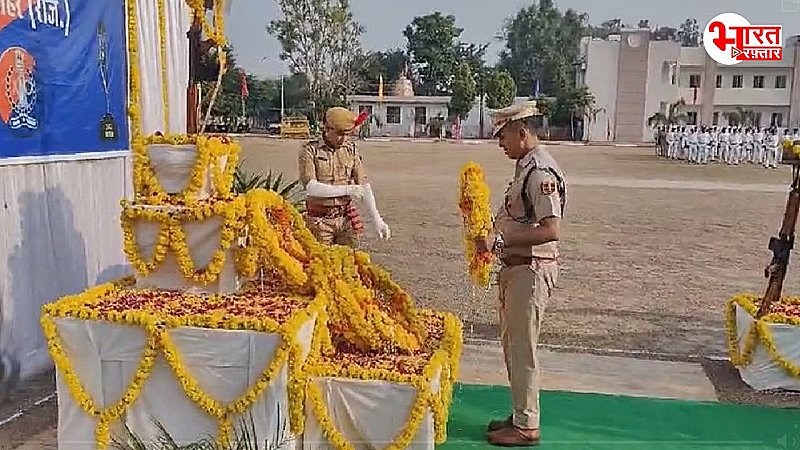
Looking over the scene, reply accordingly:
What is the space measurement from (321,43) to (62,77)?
4.78m

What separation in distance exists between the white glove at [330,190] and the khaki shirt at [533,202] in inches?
29.5

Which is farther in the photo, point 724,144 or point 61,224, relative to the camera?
point 724,144

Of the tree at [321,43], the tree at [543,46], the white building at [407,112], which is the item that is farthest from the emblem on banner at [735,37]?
the tree at [321,43]

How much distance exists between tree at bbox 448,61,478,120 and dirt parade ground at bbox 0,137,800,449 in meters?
1.49

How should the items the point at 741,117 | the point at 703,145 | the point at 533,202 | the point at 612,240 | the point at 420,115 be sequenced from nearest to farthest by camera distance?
the point at 533,202, the point at 612,240, the point at 420,115, the point at 741,117, the point at 703,145

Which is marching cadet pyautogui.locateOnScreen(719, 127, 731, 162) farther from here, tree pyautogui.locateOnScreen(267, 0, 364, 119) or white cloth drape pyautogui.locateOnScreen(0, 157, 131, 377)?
white cloth drape pyautogui.locateOnScreen(0, 157, 131, 377)

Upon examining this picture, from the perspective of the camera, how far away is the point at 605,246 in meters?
8.70

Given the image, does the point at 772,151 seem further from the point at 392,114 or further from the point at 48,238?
the point at 48,238

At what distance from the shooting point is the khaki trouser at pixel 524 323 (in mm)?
3018

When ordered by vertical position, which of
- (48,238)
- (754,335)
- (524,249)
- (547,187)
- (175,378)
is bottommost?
(754,335)

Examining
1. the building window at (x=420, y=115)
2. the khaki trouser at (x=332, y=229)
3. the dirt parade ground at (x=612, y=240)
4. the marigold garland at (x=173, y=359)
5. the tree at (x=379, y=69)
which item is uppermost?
the tree at (x=379, y=69)

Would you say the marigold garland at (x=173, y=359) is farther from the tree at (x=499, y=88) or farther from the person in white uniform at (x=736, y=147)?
the person in white uniform at (x=736, y=147)

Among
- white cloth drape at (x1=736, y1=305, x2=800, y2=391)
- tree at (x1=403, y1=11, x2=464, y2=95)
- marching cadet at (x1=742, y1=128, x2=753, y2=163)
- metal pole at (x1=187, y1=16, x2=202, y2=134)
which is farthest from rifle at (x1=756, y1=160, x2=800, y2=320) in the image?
marching cadet at (x1=742, y1=128, x2=753, y2=163)

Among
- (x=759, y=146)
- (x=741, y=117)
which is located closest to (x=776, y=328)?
(x=741, y=117)
